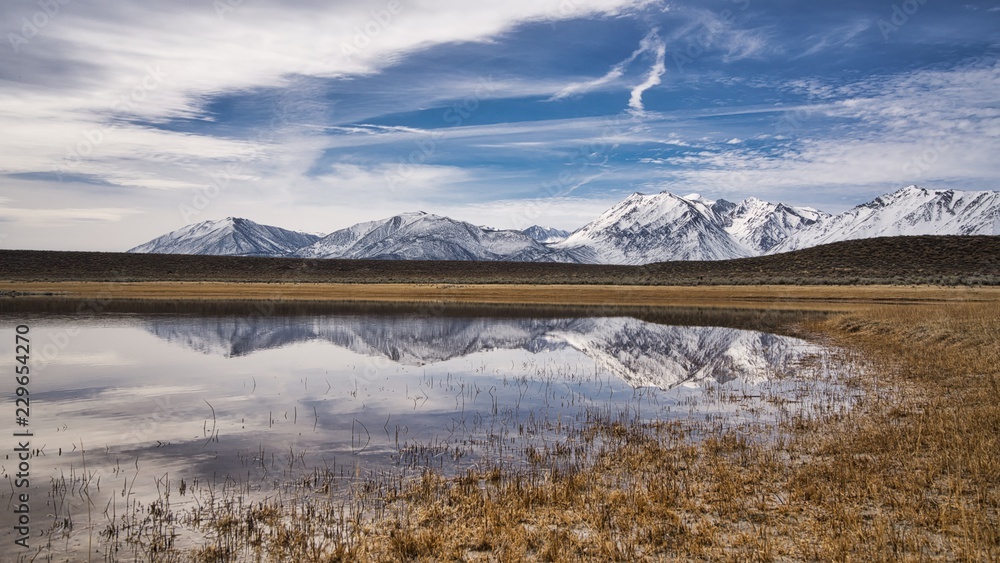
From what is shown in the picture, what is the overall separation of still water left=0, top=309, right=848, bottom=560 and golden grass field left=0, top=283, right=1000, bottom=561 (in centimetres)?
129

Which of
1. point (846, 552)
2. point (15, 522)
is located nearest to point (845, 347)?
point (846, 552)

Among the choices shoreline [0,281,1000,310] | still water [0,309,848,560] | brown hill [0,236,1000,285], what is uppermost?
brown hill [0,236,1000,285]

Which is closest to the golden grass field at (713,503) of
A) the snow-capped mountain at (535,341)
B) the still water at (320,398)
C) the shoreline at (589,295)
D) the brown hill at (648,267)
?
the still water at (320,398)

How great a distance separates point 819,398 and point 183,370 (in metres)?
18.1

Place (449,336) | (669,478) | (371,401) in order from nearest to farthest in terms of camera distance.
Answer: (669,478) < (371,401) < (449,336)

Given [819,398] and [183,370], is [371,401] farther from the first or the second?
[819,398]

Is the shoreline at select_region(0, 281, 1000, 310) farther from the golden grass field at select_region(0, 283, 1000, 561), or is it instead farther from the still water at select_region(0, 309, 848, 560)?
the golden grass field at select_region(0, 283, 1000, 561)

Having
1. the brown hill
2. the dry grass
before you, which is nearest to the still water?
the dry grass

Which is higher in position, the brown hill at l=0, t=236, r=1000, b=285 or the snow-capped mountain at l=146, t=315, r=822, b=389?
the brown hill at l=0, t=236, r=1000, b=285

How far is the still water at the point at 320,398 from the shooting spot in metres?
9.60

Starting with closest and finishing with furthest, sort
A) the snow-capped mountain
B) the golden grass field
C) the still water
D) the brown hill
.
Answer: the golden grass field → the still water → the snow-capped mountain → the brown hill

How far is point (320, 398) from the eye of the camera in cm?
1570

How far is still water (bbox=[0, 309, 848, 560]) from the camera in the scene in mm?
9602

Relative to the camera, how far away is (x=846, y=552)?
21.2 ft
